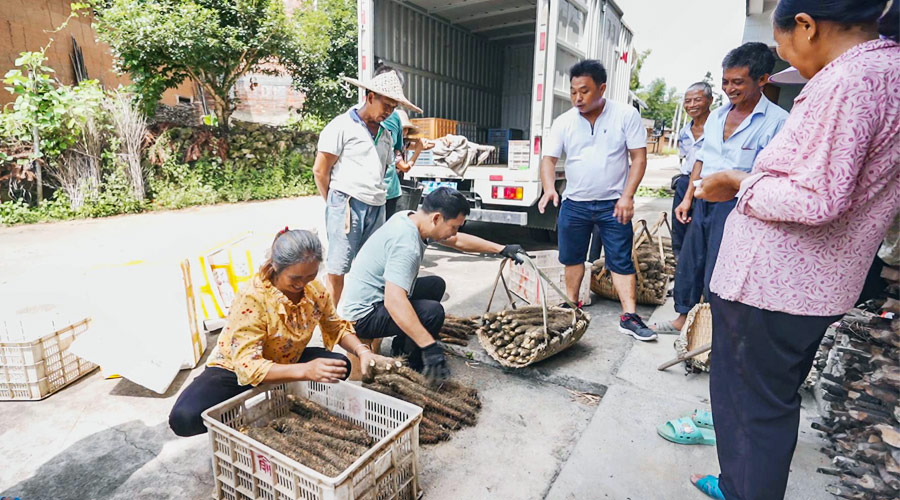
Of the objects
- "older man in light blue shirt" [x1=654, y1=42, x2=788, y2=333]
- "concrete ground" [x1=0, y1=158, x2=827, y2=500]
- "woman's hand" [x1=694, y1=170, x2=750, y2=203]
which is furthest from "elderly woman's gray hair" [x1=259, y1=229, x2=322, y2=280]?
"older man in light blue shirt" [x1=654, y1=42, x2=788, y2=333]

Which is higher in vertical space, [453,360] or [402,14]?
[402,14]

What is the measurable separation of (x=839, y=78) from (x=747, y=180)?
309mm

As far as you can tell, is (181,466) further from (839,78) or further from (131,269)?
→ (839,78)

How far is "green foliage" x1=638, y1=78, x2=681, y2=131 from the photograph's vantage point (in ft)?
160

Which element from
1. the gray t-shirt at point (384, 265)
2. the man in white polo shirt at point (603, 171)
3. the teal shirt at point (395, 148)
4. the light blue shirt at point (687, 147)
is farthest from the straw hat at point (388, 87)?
the light blue shirt at point (687, 147)

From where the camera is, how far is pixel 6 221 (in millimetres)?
7246

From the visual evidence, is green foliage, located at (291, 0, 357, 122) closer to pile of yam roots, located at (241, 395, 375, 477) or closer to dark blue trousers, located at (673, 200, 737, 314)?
dark blue trousers, located at (673, 200, 737, 314)

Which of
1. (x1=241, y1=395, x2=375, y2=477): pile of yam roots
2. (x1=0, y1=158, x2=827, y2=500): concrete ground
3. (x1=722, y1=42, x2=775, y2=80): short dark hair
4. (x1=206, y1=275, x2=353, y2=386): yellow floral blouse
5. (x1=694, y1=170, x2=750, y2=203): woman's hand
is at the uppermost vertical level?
(x1=722, y1=42, x2=775, y2=80): short dark hair

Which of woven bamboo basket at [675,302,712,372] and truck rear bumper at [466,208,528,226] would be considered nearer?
woven bamboo basket at [675,302,712,372]

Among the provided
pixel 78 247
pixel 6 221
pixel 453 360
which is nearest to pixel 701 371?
pixel 453 360

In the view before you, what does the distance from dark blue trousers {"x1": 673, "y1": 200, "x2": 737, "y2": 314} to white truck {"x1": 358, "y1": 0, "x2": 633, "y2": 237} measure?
2.15 metres

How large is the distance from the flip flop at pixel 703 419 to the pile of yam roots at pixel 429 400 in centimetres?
106

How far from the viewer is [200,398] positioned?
6.44 feet

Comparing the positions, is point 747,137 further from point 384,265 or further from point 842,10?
point 384,265
